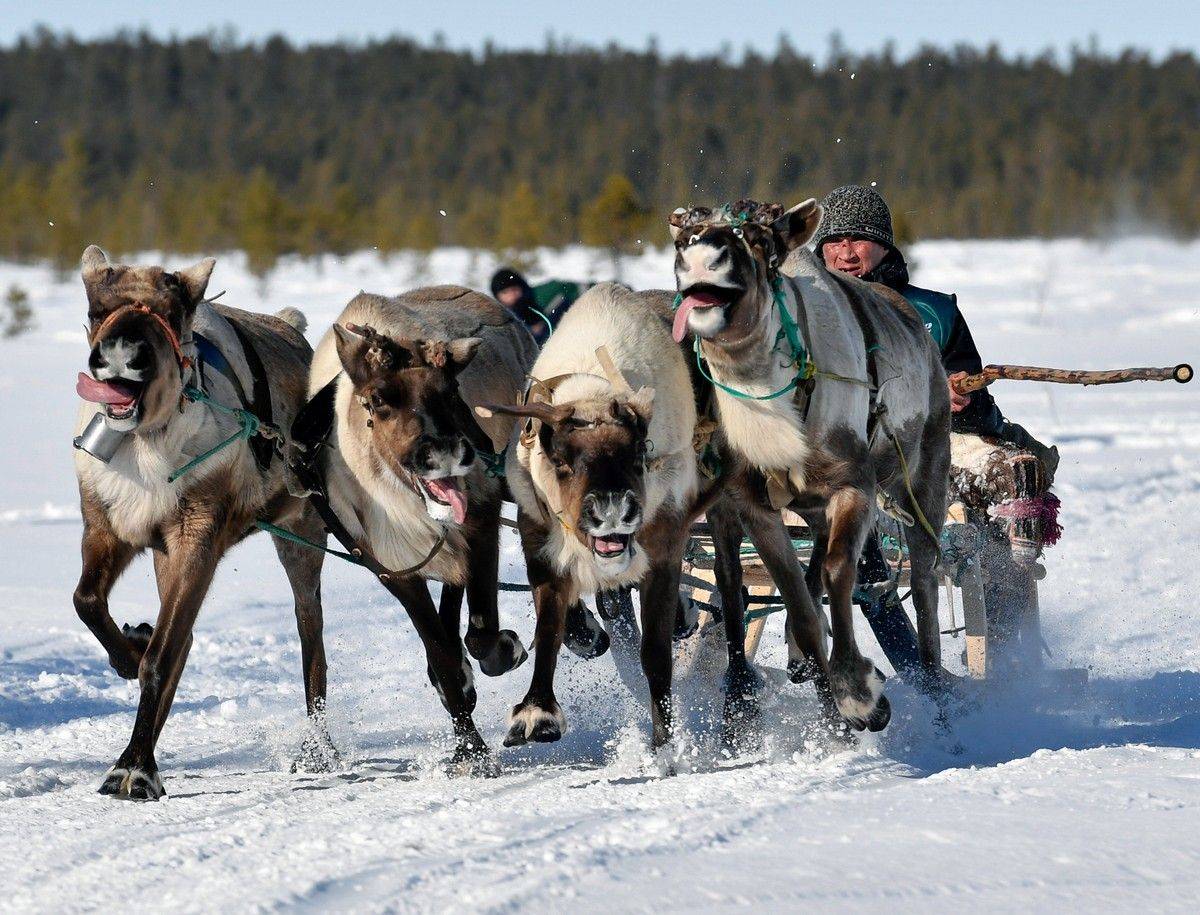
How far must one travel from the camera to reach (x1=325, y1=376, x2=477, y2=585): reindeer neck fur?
563 centimetres

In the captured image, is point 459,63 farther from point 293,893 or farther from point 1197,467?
point 293,893

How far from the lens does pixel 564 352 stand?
5.56 meters

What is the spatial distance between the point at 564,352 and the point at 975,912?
2686 millimetres

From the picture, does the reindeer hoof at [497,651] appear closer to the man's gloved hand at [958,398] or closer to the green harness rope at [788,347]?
the green harness rope at [788,347]

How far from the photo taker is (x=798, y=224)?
5.28m

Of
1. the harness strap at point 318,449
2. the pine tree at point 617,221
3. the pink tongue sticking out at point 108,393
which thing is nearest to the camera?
the pink tongue sticking out at point 108,393

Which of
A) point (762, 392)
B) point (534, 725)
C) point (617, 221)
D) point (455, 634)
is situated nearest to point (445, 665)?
point (455, 634)

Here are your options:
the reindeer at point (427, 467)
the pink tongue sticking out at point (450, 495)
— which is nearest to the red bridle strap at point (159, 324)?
the reindeer at point (427, 467)

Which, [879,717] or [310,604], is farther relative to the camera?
[310,604]

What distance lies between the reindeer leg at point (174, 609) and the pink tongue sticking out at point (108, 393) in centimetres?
60

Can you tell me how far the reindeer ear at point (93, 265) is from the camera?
543cm

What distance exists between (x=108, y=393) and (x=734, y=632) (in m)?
2.48

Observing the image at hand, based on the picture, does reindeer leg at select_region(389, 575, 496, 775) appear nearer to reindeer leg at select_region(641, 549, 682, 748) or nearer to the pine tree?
reindeer leg at select_region(641, 549, 682, 748)

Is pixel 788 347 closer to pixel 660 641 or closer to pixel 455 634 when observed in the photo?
pixel 660 641
